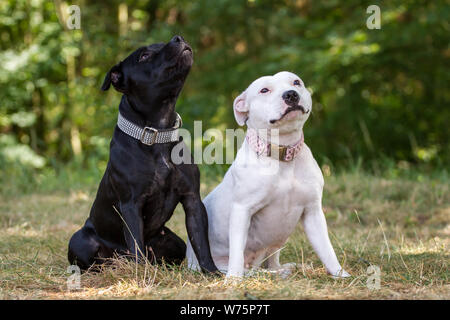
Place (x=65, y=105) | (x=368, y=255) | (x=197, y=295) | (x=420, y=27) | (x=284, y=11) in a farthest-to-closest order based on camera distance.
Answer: (x=65, y=105) → (x=284, y=11) → (x=420, y=27) → (x=368, y=255) → (x=197, y=295)

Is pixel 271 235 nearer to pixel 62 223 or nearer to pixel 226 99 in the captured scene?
pixel 62 223

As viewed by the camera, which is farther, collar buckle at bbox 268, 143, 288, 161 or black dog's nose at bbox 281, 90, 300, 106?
collar buckle at bbox 268, 143, 288, 161

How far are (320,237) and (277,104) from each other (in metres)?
0.87

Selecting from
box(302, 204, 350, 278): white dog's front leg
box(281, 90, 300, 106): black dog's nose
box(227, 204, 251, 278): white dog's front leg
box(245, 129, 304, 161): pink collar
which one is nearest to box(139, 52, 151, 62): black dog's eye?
box(245, 129, 304, 161): pink collar

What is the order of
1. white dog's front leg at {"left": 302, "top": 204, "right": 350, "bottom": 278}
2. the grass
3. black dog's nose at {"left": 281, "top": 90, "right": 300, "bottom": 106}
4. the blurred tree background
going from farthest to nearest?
1. the blurred tree background
2. white dog's front leg at {"left": 302, "top": 204, "right": 350, "bottom": 278}
3. black dog's nose at {"left": 281, "top": 90, "right": 300, "bottom": 106}
4. the grass

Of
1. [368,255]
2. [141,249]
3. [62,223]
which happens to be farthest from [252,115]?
[62,223]

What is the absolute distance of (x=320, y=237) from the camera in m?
3.43

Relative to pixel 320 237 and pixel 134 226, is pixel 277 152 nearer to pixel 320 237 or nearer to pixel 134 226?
pixel 320 237

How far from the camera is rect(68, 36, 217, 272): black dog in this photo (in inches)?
136

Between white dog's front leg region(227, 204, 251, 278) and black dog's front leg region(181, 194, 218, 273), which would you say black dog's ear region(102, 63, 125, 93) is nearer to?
black dog's front leg region(181, 194, 218, 273)

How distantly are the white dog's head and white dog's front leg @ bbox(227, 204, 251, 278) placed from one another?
521mm

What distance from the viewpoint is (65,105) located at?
42.0 ft

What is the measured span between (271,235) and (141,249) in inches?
31.6

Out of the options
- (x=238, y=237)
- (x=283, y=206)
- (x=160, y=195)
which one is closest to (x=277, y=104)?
(x=283, y=206)
